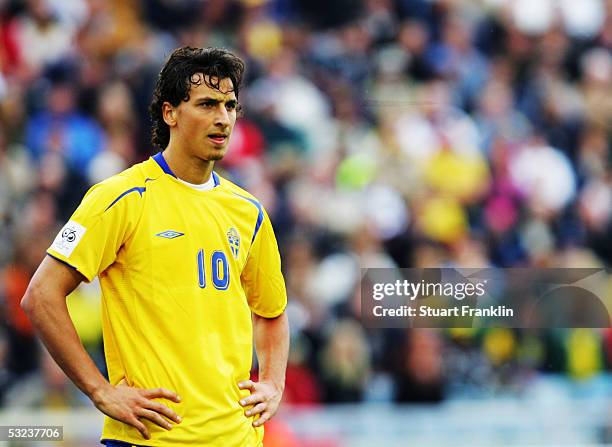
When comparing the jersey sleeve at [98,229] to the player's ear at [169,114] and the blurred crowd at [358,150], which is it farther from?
the blurred crowd at [358,150]

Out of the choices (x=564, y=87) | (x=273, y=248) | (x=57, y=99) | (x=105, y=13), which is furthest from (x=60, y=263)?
(x=564, y=87)

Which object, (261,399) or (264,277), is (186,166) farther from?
(261,399)

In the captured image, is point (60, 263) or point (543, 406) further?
point (543, 406)

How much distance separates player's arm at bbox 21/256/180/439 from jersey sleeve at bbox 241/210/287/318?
615mm

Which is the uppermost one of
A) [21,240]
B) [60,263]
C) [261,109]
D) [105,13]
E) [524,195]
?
[105,13]

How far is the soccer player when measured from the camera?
10.1 ft

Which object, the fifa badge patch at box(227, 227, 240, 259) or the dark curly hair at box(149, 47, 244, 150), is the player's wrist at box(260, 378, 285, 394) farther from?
the dark curly hair at box(149, 47, 244, 150)

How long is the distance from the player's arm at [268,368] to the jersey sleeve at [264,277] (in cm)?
5

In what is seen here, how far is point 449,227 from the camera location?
26.1 feet

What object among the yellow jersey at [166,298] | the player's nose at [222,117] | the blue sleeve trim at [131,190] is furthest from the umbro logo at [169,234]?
the player's nose at [222,117]

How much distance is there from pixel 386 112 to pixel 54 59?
2553mm

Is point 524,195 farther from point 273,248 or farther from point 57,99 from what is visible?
point 273,248

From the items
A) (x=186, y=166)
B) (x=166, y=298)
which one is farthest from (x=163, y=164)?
(x=166, y=298)

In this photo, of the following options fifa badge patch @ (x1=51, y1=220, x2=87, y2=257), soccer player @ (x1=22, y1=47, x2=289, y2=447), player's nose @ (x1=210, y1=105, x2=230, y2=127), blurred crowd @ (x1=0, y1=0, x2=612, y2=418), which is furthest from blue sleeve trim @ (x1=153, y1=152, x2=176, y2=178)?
blurred crowd @ (x1=0, y1=0, x2=612, y2=418)
